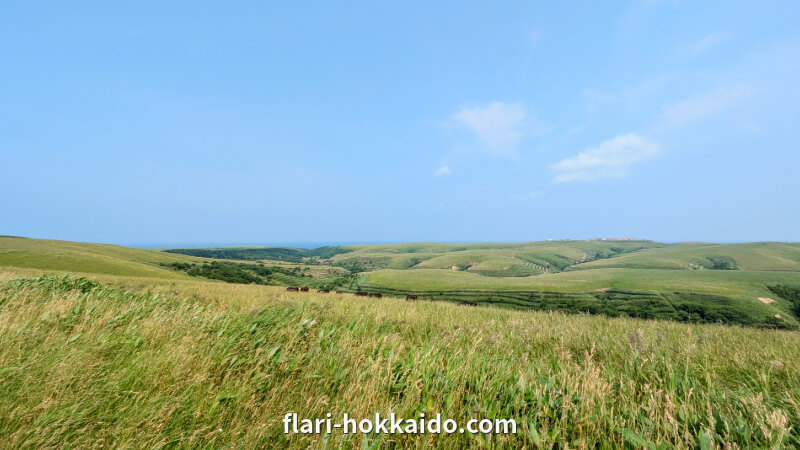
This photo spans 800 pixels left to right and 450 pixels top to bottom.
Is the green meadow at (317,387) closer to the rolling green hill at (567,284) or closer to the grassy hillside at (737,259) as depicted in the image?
the rolling green hill at (567,284)

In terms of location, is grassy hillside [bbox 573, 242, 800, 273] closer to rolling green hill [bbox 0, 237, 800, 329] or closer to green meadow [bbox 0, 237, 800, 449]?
rolling green hill [bbox 0, 237, 800, 329]

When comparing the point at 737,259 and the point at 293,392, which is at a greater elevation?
the point at 293,392

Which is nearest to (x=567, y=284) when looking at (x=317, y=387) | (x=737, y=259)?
(x=317, y=387)

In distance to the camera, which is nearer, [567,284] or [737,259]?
[567,284]

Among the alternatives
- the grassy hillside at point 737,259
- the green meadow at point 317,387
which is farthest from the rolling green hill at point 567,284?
the green meadow at point 317,387

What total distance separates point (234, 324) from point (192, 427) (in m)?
2.56

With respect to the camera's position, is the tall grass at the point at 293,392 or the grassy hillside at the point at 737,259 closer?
the tall grass at the point at 293,392

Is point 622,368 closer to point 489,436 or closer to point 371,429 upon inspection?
point 489,436

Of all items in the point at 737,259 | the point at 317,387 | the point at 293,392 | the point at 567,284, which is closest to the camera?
the point at 293,392

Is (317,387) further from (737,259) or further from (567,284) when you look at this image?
(737,259)

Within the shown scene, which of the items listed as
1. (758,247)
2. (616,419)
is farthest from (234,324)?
(758,247)

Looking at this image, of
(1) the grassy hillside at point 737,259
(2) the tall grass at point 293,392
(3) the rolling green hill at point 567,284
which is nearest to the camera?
(2) the tall grass at point 293,392

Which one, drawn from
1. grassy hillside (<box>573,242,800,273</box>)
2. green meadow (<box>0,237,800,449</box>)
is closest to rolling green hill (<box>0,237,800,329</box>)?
grassy hillside (<box>573,242,800,273</box>)

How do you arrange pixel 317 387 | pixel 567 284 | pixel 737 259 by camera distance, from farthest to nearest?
pixel 737 259, pixel 567 284, pixel 317 387
